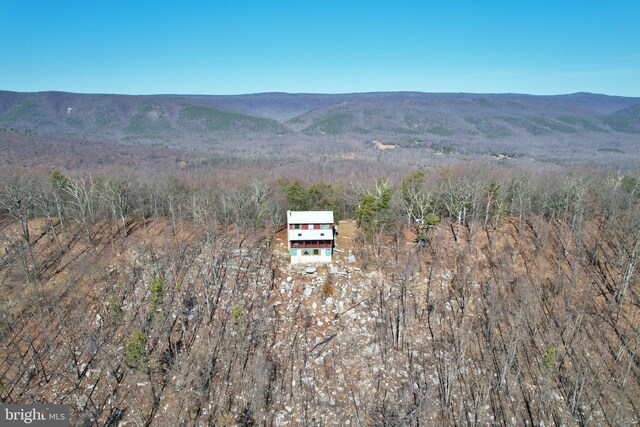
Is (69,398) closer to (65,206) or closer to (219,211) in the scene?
(219,211)

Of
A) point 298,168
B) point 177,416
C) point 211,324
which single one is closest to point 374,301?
point 211,324

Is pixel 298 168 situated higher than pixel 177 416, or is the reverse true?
pixel 298 168

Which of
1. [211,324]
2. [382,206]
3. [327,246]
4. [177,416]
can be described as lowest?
[177,416]

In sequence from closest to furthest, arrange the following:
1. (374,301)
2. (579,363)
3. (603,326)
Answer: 1. (579,363)
2. (603,326)
3. (374,301)

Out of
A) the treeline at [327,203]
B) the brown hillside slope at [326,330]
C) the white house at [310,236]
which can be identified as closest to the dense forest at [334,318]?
the brown hillside slope at [326,330]

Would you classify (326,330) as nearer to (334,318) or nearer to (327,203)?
(334,318)

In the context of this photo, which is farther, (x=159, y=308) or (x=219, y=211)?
(x=219, y=211)

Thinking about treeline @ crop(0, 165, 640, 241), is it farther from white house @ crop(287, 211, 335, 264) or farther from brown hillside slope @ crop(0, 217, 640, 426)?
white house @ crop(287, 211, 335, 264)

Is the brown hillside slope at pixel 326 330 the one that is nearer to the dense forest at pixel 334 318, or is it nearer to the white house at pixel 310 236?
the dense forest at pixel 334 318

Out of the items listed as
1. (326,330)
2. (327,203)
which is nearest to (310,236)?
(326,330)
